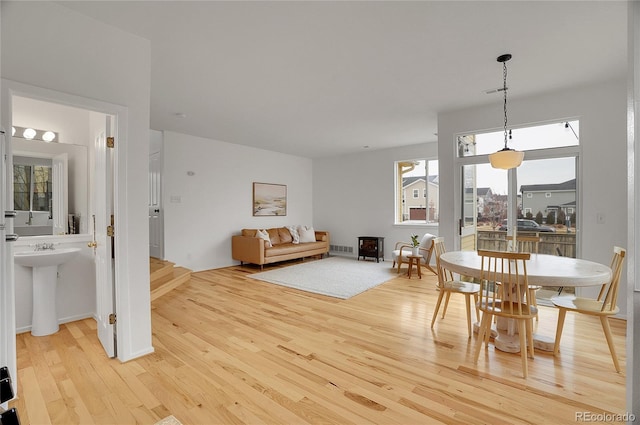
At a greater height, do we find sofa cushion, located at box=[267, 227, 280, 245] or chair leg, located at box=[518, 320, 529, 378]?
sofa cushion, located at box=[267, 227, 280, 245]

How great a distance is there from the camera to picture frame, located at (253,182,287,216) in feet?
23.2

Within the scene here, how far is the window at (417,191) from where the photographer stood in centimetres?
674

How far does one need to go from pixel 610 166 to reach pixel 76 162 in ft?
20.8

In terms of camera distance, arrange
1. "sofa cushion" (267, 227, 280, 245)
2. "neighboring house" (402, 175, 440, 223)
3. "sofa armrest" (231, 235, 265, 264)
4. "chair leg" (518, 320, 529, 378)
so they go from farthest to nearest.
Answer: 1. "sofa cushion" (267, 227, 280, 245)
2. "neighboring house" (402, 175, 440, 223)
3. "sofa armrest" (231, 235, 265, 264)
4. "chair leg" (518, 320, 529, 378)

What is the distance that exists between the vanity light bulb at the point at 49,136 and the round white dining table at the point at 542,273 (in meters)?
4.46

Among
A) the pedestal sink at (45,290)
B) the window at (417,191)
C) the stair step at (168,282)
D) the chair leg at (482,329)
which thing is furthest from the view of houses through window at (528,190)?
the pedestal sink at (45,290)

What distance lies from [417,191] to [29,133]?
6.73 metres

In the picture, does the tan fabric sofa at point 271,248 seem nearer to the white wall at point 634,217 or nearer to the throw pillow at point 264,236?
the throw pillow at point 264,236

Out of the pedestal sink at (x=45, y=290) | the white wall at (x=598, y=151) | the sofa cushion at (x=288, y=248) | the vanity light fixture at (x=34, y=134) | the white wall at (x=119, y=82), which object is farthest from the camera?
the sofa cushion at (x=288, y=248)

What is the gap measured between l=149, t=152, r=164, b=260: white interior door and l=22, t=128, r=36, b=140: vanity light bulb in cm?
231

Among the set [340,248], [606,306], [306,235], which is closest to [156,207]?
[306,235]

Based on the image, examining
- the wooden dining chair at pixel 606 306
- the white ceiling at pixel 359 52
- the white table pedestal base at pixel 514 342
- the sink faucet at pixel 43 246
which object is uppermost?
the white ceiling at pixel 359 52

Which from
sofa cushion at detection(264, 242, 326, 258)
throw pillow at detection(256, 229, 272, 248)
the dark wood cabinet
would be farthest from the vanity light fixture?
the dark wood cabinet

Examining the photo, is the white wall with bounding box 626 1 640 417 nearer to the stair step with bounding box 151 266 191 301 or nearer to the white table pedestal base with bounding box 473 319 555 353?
the white table pedestal base with bounding box 473 319 555 353
